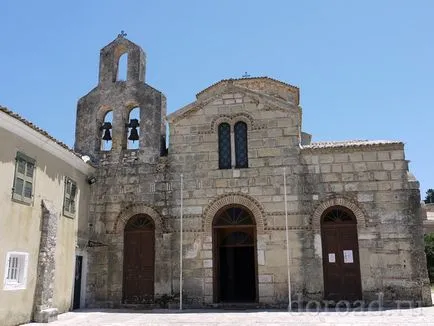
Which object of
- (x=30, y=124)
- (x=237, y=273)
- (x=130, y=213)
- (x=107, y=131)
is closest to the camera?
(x=30, y=124)

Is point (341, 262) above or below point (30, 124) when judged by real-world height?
below

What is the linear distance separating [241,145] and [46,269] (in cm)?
726

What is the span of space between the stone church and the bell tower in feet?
0.17

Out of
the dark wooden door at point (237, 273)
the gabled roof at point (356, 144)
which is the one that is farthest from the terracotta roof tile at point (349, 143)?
the dark wooden door at point (237, 273)

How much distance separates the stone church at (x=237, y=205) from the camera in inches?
543

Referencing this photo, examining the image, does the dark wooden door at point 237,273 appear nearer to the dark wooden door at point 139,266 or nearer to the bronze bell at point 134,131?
the dark wooden door at point 139,266

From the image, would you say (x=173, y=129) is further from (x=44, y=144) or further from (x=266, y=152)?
(x=44, y=144)

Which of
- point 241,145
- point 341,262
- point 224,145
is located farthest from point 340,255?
point 224,145

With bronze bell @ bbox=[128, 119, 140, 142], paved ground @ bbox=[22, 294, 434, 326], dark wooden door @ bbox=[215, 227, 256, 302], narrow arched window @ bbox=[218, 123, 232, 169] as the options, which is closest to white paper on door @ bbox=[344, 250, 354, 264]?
paved ground @ bbox=[22, 294, 434, 326]

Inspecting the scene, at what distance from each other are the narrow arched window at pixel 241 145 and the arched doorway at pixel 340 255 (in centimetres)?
316

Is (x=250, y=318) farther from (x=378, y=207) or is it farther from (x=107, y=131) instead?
(x=107, y=131)

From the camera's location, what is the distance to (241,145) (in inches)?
606

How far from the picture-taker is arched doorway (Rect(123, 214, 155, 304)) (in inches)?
579

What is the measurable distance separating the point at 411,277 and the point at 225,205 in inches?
238
